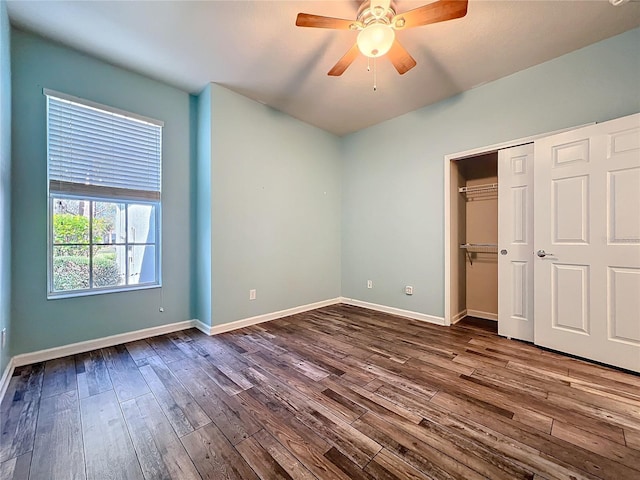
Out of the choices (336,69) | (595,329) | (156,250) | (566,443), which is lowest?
(566,443)

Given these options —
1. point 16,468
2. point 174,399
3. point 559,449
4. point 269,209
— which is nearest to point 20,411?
point 16,468

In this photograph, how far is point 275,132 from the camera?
3721 mm

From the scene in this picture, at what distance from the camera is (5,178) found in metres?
2.06

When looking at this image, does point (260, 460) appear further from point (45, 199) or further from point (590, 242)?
point (590, 242)

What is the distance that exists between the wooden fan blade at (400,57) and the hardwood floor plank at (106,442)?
10.2ft

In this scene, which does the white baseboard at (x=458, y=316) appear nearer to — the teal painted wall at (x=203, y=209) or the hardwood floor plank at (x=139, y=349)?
the teal painted wall at (x=203, y=209)

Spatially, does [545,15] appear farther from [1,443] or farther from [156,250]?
[1,443]

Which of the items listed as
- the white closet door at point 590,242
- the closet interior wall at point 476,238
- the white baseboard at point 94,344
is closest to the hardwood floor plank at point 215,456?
the white baseboard at point 94,344

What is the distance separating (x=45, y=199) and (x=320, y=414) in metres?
3.03

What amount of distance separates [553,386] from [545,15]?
2.92 meters

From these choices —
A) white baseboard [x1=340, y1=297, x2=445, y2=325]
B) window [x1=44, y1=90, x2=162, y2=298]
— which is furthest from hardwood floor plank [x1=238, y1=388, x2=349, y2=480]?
white baseboard [x1=340, y1=297, x2=445, y2=325]

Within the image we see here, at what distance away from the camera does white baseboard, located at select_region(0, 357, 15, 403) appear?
186 cm

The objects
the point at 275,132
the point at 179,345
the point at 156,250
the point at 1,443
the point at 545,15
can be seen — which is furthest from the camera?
the point at 275,132

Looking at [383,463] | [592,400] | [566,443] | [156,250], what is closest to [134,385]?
[156,250]
